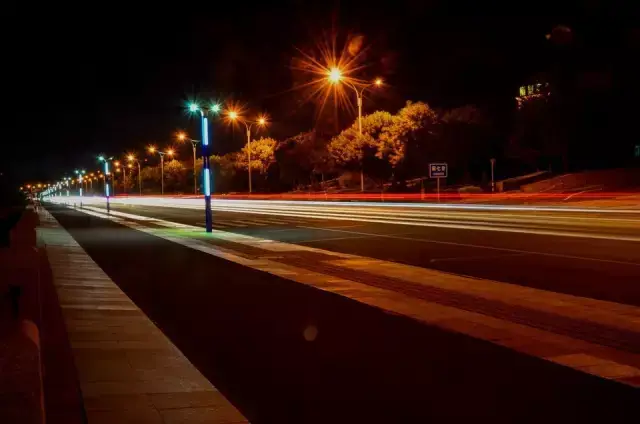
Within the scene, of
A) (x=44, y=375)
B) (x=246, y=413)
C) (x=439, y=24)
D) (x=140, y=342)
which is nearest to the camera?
(x=246, y=413)

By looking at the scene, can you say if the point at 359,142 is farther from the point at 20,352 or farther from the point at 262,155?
the point at 20,352

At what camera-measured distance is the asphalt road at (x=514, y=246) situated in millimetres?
13250

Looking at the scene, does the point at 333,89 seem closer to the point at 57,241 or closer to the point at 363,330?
the point at 57,241

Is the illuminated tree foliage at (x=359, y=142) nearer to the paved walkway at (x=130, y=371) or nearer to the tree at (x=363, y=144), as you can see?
the tree at (x=363, y=144)

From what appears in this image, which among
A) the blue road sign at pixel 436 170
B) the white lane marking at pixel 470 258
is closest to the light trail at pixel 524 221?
the blue road sign at pixel 436 170

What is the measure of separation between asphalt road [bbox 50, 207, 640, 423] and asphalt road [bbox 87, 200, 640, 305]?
0.15 meters

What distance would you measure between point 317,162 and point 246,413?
Answer: 6912 cm

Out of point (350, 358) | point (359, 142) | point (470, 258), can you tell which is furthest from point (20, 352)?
point (359, 142)

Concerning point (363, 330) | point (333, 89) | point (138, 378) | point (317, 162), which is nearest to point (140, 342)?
point (138, 378)

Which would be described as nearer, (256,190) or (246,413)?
(246,413)

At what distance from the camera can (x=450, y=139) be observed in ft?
187

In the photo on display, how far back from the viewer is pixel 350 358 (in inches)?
301

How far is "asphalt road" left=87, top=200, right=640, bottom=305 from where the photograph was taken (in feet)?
43.5

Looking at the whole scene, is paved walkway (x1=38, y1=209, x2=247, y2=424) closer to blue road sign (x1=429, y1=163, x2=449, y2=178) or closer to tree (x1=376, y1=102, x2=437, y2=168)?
blue road sign (x1=429, y1=163, x2=449, y2=178)
